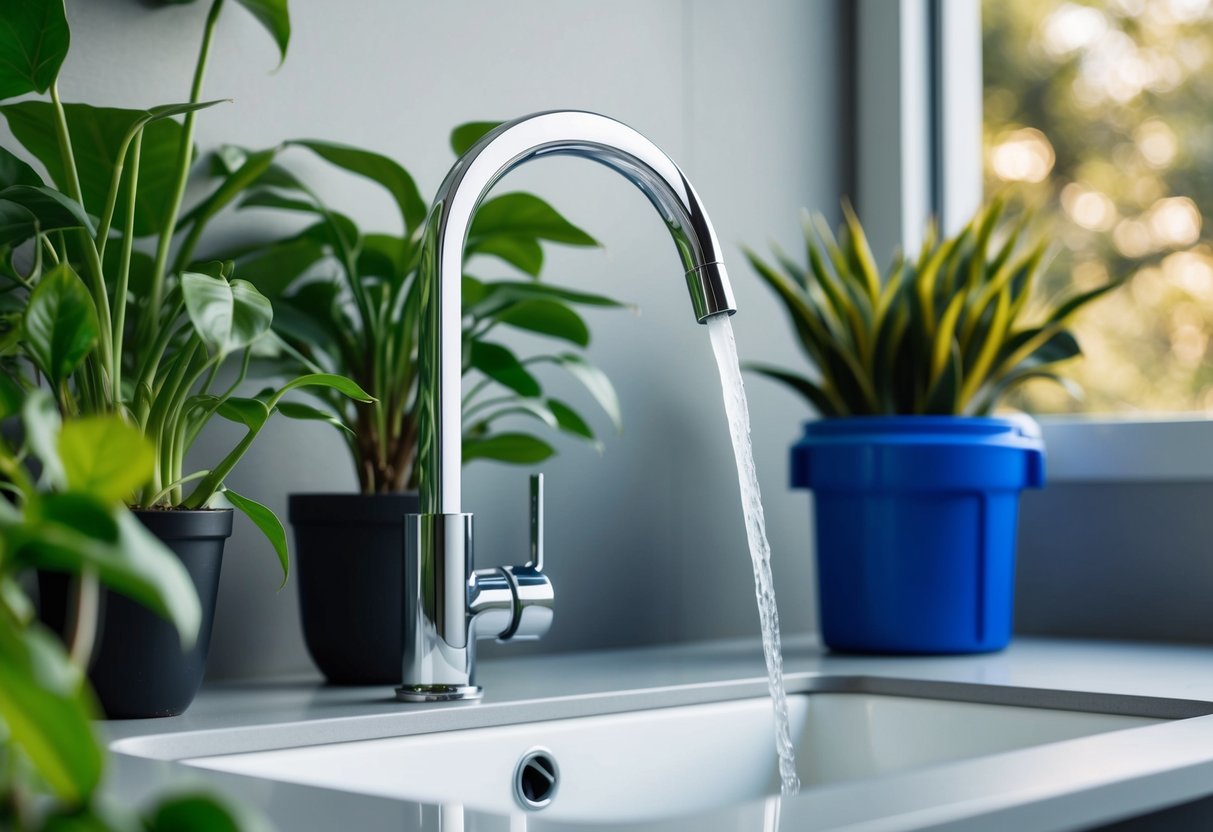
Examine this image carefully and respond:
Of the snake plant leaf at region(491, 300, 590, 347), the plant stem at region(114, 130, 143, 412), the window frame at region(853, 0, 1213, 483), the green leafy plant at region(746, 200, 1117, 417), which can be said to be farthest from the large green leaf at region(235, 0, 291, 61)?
the window frame at region(853, 0, 1213, 483)

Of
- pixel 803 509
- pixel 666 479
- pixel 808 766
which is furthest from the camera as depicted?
pixel 803 509

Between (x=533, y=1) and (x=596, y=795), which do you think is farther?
(x=533, y=1)

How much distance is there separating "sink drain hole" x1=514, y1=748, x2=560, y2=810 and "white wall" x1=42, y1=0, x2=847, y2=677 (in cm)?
25

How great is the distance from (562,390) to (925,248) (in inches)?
13.2

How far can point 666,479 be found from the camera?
1.22 meters

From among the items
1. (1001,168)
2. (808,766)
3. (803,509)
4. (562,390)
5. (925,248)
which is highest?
(1001,168)

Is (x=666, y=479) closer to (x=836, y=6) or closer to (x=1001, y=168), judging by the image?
(x=836, y=6)

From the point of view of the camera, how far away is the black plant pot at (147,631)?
2.30ft

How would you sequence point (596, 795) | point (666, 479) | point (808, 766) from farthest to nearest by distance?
point (666, 479) < point (808, 766) < point (596, 795)

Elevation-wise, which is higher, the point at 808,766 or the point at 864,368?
the point at 864,368

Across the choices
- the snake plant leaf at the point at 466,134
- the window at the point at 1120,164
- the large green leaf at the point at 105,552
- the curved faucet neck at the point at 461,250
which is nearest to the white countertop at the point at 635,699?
the curved faucet neck at the point at 461,250

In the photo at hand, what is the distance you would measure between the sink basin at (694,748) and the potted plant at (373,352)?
130 mm

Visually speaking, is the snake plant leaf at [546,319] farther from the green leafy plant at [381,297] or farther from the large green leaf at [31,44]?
the large green leaf at [31,44]

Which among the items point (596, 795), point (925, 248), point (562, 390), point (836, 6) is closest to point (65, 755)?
point (596, 795)
